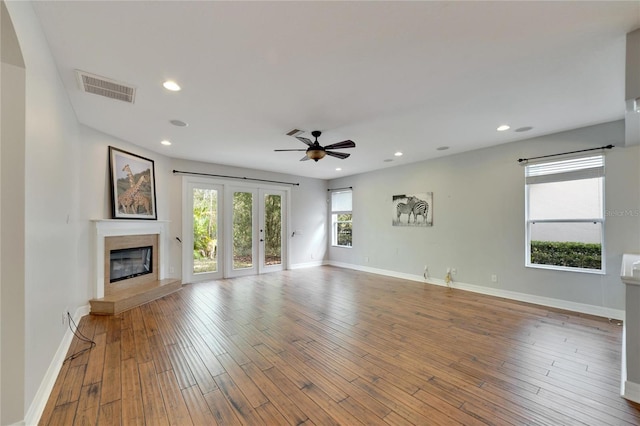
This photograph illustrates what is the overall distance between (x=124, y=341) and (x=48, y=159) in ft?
6.71

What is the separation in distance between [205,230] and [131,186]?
177 centimetres

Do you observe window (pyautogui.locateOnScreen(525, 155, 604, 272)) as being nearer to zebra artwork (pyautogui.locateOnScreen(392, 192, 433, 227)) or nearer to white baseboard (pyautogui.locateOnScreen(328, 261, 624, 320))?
white baseboard (pyautogui.locateOnScreen(328, 261, 624, 320))

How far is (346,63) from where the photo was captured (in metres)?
2.26

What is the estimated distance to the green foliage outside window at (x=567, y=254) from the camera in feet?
12.6

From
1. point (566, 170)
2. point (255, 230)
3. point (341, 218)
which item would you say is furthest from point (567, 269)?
point (255, 230)

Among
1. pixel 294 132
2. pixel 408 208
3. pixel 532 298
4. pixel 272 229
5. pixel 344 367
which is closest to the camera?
pixel 344 367

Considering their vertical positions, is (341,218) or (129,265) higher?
(341,218)

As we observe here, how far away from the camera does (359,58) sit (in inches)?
86.2

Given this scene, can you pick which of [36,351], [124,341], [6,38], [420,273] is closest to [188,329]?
[124,341]

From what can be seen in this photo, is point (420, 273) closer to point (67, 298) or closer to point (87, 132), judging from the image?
point (67, 298)

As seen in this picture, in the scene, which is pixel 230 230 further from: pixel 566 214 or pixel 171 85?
pixel 566 214

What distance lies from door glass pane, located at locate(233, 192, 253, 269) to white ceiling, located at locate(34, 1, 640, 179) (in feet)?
8.96

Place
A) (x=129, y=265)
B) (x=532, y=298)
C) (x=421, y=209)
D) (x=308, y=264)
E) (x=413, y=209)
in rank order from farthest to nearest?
(x=308, y=264)
(x=413, y=209)
(x=421, y=209)
(x=129, y=265)
(x=532, y=298)

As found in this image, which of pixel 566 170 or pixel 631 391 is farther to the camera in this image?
pixel 566 170
